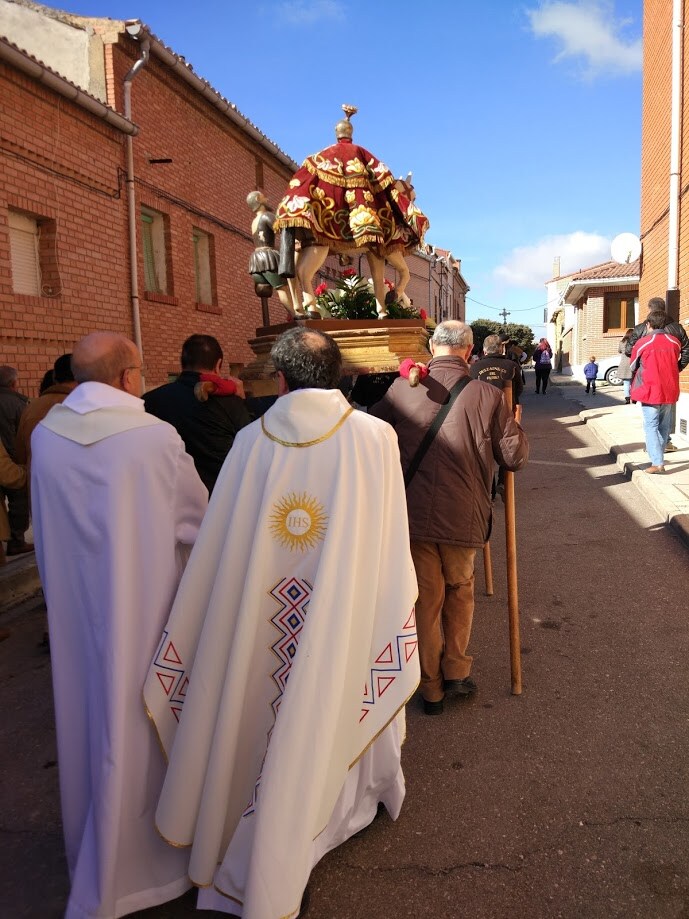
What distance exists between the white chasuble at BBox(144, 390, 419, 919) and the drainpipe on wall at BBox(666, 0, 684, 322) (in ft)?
35.2

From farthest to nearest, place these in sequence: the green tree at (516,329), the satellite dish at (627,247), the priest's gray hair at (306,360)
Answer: the green tree at (516,329) → the satellite dish at (627,247) → the priest's gray hair at (306,360)

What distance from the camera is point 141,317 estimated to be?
10859 mm

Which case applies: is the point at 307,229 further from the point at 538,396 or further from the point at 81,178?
the point at 538,396

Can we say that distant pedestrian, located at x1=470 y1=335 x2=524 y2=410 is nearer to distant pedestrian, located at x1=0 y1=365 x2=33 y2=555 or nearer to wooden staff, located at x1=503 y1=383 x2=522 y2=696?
wooden staff, located at x1=503 y1=383 x2=522 y2=696

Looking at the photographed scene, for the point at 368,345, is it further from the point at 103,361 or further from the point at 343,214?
the point at 103,361

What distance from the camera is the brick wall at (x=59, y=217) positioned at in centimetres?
806

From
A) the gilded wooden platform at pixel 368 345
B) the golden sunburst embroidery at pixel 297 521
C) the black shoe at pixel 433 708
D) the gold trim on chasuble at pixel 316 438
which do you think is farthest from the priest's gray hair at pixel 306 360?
the gilded wooden platform at pixel 368 345

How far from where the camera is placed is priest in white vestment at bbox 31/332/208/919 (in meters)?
2.15

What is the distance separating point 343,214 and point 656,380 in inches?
199

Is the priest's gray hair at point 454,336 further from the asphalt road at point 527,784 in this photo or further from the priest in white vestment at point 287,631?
the asphalt road at point 527,784

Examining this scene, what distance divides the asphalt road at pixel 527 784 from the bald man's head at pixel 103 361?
71.4 inches

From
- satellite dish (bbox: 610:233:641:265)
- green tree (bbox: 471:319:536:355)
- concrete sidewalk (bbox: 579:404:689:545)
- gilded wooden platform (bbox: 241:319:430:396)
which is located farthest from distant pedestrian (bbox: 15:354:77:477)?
green tree (bbox: 471:319:536:355)

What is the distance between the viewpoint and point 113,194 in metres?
10.1

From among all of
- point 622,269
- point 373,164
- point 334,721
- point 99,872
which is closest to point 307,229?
point 373,164
